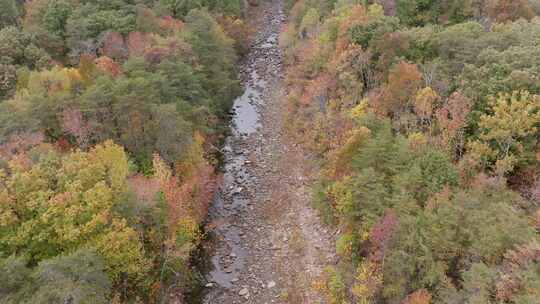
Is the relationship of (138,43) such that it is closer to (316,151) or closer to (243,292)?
(316,151)

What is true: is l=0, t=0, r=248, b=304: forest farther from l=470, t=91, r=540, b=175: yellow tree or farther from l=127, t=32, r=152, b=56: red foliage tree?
l=470, t=91, r=540, b=175: yellow tree

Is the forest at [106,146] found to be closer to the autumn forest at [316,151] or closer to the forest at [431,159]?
the autumn forest at [316,151]

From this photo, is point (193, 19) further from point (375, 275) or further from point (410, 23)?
point (375, 275)

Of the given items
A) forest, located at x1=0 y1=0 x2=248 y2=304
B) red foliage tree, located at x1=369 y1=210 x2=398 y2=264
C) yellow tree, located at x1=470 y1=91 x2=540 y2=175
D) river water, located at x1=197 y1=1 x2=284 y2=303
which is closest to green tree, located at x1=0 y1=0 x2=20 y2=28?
forest, located at x1=0 y1=0 x2=248 y2=304

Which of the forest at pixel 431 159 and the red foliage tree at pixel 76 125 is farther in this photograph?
the red foliage tree at pixel 76 125

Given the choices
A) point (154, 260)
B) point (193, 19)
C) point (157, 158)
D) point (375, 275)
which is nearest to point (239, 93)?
point (193, 19)

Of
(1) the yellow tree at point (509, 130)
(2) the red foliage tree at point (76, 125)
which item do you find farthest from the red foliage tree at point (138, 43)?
(1) the yellow tree at point (509, 130)

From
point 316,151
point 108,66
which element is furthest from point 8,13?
point 316,151
